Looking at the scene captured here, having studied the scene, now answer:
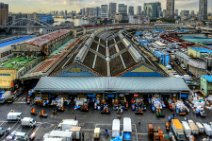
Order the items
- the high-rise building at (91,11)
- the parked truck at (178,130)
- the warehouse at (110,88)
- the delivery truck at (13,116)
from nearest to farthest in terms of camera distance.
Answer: the parked truck at (178,130) < the delivery truck at (13,116) < the warehouse at (110,88) < the high-rise building at (91,11)

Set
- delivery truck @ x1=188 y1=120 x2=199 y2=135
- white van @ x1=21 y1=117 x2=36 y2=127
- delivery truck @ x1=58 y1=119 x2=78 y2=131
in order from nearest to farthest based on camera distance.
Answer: delivery truck @ x1=188 y1=120 x2=199 y2=135
delivery truck @ x1=58 y1=119 x2=78 y2=131
white van @ x1=21 y1=117 x2=36 y2=127

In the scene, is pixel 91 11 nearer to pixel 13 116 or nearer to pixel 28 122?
pixel 13 116

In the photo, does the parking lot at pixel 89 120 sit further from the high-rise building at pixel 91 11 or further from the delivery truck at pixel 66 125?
the high-rise building at pixel 91 11

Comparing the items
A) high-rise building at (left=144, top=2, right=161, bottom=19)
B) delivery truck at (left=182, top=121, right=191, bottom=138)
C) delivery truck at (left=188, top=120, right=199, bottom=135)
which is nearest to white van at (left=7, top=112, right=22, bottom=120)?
delivery truck at (left=182, top=121, right=191, bottom=138)

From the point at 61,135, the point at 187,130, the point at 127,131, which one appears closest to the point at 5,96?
the point at 61,135

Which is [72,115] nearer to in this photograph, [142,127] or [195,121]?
[142,127]

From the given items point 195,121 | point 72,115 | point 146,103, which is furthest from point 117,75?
point 195,121

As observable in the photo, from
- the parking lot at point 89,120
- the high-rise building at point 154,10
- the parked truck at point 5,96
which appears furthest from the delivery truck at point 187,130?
the high-rise building at point 154,10

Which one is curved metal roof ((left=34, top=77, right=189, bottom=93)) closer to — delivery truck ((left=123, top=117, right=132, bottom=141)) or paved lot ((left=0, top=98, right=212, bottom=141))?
paved lot ((left=0, top=98, right=212, bottom=141))
